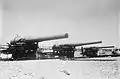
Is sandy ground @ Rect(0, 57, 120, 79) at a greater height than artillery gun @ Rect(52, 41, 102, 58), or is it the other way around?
artillery gun @ Rect(52, 41, 102, 58)

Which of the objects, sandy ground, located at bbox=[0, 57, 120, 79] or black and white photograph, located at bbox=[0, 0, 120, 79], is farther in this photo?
black and white photograph, located at bbox=[0, 0, 120, 79]

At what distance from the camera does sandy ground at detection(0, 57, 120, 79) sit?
425 centimetres

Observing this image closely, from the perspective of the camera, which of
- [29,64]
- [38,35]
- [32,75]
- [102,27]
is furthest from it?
[38,35]

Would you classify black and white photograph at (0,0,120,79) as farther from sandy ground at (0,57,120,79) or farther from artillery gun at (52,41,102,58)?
artillery gun at (52,41,102,58)

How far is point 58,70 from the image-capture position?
4.54 m

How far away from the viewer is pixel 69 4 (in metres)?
4.99

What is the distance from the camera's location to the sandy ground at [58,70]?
4246 mm

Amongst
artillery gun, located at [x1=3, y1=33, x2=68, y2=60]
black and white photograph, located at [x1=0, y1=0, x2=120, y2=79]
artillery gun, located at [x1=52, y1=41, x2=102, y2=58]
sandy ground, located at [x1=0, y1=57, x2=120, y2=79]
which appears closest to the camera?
sandy ground, located at [x1=0, y1=57, x2=120, y2=79]

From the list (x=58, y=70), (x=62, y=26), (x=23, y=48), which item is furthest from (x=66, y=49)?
(x=58, y=70)

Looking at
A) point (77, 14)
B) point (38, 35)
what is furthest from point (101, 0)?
point (38, 35)

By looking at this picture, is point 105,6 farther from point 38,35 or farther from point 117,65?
point 38,35

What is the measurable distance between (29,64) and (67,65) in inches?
36.1

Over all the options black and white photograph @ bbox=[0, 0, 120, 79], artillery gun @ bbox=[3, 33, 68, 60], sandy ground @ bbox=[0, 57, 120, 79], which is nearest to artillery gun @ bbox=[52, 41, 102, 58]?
artillery gun @ bbox=[3, 33, 68, 60]

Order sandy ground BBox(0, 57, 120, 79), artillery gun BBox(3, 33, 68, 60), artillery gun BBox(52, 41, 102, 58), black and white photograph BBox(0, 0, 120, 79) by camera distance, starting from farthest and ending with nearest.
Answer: artillery gun BBox(52, 41, 102, 58)
artillery gun BBox(3, 33, 68, 60)
black and white photograph BBox(0, 0, 120, 79)
sandy ground BBox(0, 57, 120, 79)
